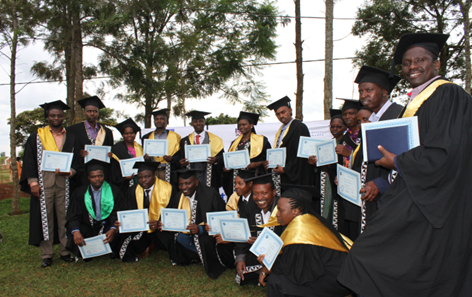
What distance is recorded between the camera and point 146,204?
530 cm

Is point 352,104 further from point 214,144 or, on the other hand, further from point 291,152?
point 214,144

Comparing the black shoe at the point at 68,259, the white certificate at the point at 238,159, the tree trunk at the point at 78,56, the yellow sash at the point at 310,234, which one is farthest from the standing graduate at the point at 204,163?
the tree trunk at the point at 78,56

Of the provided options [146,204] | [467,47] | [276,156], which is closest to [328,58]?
[467,47]

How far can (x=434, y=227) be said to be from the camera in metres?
2.17

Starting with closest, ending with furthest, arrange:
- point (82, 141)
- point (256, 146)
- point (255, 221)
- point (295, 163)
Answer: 1. point (255, 221)
2. point (295, 163)
3. point (82, 141)
4. point (256, 146)

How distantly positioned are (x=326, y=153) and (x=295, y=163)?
99cm

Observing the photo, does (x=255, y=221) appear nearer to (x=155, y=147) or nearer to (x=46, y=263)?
(x=155, y=147)

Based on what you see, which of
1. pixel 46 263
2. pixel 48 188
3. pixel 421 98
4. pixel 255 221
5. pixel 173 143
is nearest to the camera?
pixel 421 98

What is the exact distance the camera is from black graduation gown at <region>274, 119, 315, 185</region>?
5633mm

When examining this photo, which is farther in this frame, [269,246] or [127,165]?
[127,165]

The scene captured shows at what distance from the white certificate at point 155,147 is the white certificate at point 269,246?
10.6ft

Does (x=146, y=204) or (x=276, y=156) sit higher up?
(x=276, y=156)

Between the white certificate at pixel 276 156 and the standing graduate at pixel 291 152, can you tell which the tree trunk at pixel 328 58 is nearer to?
the standing graduate at pixel 291 152

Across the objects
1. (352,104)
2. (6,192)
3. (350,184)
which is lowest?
(6,192)
